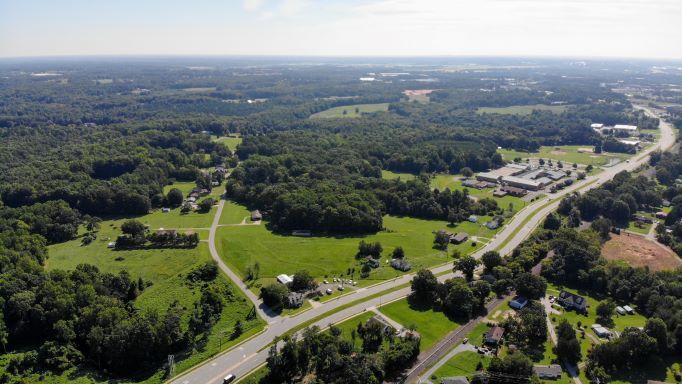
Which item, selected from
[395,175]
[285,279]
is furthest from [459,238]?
[395,175]

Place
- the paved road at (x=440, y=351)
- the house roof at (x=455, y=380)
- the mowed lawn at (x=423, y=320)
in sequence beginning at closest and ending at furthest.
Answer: the house roof at (x=455, y=380) → the paved road at (x=440, y=351) → the mowed lawn at (x=423, y=320)

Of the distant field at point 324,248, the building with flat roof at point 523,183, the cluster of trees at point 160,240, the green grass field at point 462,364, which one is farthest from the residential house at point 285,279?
the building with flat roof at point 523,183

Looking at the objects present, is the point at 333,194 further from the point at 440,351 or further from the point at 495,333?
the point at 495,333

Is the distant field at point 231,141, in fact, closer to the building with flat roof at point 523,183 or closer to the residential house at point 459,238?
the building with flat roof at point 523,183

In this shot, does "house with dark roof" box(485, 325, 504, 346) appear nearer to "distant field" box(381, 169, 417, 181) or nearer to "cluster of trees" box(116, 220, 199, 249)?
"cluster of trees" box(116, 220, 199, 249)

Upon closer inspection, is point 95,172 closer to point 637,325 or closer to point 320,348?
point 320,348
